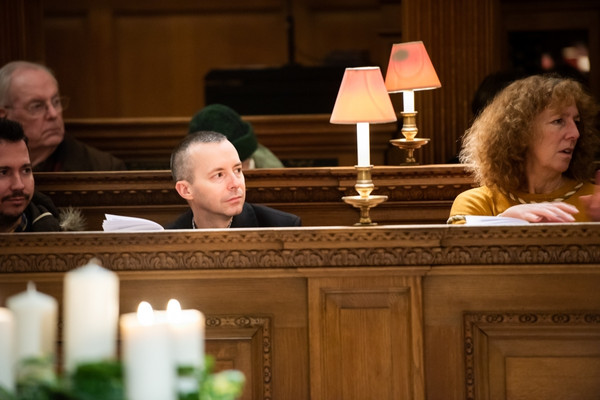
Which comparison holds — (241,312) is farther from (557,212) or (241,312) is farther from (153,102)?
(153,102)

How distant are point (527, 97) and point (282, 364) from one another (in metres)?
1.55

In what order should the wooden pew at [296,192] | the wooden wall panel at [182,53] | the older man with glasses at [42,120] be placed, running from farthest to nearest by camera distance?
the wooden wall panel at [182,53], the older man with glasses at [42,120], the wooden pew at [296,192]

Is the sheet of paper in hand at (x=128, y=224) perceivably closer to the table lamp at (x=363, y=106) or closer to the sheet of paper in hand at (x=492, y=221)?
the table lamp at (x=363, y=106)

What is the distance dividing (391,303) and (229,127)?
2347 mm

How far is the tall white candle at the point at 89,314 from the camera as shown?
1.33m

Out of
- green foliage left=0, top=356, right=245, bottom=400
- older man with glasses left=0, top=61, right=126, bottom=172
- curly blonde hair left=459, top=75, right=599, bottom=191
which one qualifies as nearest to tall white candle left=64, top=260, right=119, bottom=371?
green foliage left=0, top=356, right=245, bottom=400

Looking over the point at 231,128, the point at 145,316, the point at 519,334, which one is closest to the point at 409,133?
the point at 231,128

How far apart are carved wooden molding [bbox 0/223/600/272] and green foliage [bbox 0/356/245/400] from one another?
1.12 m

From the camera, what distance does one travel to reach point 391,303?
100 inches

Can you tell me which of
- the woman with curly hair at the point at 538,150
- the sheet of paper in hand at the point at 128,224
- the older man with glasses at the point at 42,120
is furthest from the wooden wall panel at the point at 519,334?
the older man with glasses at the point at 42,120

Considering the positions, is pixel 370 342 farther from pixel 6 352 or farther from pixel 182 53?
pixel 182 53

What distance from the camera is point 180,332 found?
1.43 metres

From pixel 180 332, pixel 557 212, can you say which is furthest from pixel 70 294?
pixel 557 212

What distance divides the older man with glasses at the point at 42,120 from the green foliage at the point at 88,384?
3.43 m
